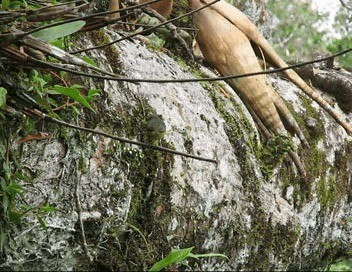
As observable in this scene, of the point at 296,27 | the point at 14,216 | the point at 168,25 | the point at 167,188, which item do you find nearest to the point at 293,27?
the point at 296,27

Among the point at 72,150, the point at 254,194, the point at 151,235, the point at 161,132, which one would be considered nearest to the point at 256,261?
the point at 254,194

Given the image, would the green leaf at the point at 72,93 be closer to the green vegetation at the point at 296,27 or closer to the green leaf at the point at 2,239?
the green leaf at the point at 2,239

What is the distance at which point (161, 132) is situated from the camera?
5.44 ft

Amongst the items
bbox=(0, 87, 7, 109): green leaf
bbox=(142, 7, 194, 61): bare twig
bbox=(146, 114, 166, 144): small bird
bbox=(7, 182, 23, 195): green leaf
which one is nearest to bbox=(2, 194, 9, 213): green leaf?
bbox=(7, 182, 23, 195): green leaf

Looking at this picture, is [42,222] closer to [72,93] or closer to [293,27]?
[72,93]

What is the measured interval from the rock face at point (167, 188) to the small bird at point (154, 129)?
0.02m

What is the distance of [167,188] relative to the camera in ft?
5.55

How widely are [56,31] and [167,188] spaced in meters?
0.55

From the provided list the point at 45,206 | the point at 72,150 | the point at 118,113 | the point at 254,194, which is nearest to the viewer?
the point at 45,206

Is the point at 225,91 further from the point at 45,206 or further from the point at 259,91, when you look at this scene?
the point at 45,206

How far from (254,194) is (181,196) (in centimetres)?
38

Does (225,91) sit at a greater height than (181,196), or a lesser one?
greater

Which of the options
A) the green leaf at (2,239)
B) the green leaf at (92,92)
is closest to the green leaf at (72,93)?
the green leaf at (92,92)

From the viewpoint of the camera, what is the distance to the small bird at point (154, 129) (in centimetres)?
165
